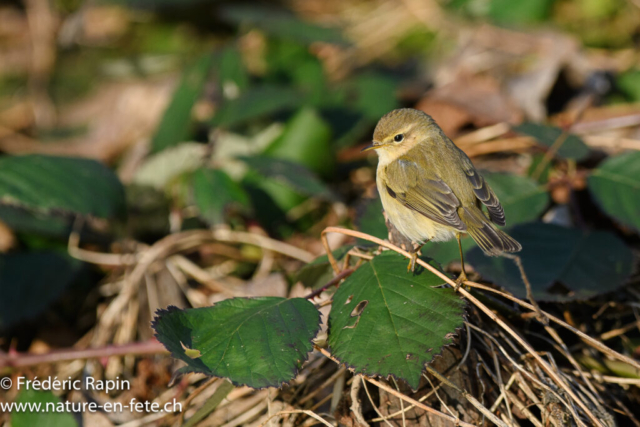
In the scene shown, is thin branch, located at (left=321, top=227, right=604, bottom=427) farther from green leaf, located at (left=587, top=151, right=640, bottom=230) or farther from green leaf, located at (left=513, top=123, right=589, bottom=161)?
green leaf, located at (left=513, top=123, right=589, bottom=161)

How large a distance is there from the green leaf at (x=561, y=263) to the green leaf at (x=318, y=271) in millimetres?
546

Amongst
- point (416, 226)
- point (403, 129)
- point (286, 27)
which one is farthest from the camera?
point (286, 27)

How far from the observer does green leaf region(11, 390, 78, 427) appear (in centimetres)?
248

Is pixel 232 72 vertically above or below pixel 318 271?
above

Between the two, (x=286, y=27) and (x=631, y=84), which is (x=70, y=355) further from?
(x=631, y=84)

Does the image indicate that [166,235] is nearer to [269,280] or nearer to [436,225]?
[269,280]

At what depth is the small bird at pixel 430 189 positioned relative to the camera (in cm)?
229

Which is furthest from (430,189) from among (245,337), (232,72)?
(232,72)

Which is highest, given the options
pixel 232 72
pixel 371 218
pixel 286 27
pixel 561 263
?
pixel 286 27

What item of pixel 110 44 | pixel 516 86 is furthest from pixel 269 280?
pixel 110 44

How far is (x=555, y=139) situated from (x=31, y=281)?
301 cm

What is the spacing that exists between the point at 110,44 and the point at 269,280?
14.8 ft

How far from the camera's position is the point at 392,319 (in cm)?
188

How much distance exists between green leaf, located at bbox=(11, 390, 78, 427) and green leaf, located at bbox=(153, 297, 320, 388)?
96 centimetres
